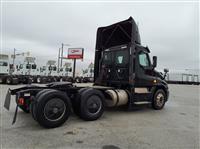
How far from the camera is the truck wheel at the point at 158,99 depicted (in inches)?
244

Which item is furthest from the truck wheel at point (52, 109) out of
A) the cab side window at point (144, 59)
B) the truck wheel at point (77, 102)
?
the cab side window at point (144, 59)

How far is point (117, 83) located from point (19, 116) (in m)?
3.63

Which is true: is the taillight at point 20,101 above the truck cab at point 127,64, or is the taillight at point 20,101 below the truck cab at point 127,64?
below

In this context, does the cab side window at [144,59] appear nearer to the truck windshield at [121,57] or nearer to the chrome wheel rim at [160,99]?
the truck windshield at [121,57]

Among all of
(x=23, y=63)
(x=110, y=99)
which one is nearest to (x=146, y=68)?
(x=110, y=99)

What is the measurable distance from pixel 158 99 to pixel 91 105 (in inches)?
128

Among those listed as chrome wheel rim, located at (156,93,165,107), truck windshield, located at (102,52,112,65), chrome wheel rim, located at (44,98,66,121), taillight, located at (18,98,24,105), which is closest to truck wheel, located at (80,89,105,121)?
chrome wheel rim, located at (44,98,66,121)

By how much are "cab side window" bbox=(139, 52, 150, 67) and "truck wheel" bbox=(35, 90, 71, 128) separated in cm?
337

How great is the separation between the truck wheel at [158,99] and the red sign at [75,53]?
24.4 meters

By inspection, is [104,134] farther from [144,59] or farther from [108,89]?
[144,59]

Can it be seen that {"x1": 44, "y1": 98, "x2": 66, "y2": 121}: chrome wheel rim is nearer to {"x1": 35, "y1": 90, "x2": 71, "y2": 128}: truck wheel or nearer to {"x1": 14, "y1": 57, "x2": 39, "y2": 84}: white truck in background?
{"x1": 35, "y1": 90, "x2": 71, "y2": 128}: truck wheel

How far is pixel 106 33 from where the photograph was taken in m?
6.96

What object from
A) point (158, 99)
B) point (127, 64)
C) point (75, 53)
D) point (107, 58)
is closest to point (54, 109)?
point (127, 64)

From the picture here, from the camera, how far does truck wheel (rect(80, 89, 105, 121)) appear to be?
4.34 m
